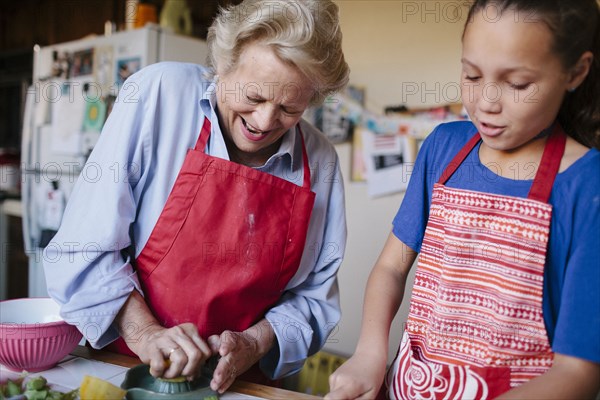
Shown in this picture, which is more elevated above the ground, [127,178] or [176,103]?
[176,103]

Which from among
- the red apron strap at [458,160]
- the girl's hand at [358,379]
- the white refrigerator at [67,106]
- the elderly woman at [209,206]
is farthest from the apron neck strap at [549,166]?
the white refrigerator at [67,106]

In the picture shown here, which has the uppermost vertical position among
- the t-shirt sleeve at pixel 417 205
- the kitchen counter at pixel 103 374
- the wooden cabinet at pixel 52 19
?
the wooden cabinet at pixel 52 19

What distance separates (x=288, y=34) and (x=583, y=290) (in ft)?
2.07

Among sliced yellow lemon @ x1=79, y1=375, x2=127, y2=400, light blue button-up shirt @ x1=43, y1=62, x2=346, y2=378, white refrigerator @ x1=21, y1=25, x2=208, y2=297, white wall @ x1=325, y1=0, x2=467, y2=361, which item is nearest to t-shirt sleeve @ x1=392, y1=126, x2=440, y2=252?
light blue button-up shirt @ x1=43, y1=62, x2=346, y2=378

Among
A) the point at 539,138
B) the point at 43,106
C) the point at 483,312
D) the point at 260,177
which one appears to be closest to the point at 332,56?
the point at 260,177

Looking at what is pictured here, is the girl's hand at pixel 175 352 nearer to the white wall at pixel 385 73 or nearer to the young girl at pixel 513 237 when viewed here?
the young girl at pixel 513 237

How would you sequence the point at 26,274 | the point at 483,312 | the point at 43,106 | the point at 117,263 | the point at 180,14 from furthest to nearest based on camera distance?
the point at 26,274, the point at 43,106, the point at 180,14, the point at 117,263, the point at 483,312

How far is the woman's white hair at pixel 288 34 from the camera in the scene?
1.00 m

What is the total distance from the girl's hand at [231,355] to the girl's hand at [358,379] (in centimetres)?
18

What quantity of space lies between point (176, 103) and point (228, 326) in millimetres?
448

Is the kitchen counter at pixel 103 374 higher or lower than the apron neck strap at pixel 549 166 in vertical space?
lower

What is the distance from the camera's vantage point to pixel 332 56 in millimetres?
1080

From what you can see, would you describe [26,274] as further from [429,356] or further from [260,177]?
[429,356]

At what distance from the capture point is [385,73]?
8.48 feet
